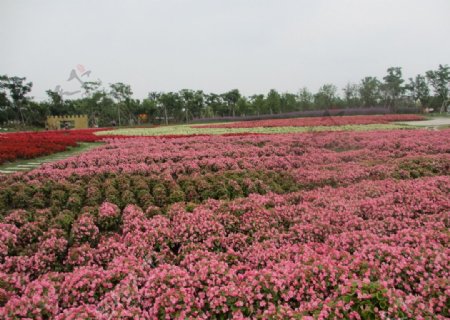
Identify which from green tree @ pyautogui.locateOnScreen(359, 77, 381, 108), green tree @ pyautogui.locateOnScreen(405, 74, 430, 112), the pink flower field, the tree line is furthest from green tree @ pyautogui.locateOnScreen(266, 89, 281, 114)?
the pink flower field

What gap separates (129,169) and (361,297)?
7.89 metres

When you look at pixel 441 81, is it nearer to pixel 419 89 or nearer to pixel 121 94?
pixel 419 89

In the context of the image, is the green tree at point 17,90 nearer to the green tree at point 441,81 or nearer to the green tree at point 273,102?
the green tree at point 273,102

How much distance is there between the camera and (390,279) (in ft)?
11.0

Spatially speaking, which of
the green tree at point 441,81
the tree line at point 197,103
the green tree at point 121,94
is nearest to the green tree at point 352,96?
the tree line at point 197,103

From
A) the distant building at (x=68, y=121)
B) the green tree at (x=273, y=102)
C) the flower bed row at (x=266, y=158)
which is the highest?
the green tree at (x=273, y=102)

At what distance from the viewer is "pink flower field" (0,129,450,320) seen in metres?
3.18

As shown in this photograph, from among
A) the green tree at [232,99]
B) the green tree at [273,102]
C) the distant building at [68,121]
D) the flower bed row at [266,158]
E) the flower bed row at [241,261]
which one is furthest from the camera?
the green tree at [232,99]

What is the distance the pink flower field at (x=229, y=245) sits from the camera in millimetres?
3182

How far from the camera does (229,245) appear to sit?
191 inches

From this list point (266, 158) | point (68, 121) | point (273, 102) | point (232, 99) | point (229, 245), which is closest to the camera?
point (229, 245)

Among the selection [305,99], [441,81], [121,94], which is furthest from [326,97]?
[121,94]

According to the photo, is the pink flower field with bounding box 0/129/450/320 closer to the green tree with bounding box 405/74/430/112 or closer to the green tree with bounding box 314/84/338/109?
the green tree with bounding box 314/84/338/109

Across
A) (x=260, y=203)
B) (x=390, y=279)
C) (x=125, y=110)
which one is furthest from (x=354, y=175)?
(x=125, y=110)
